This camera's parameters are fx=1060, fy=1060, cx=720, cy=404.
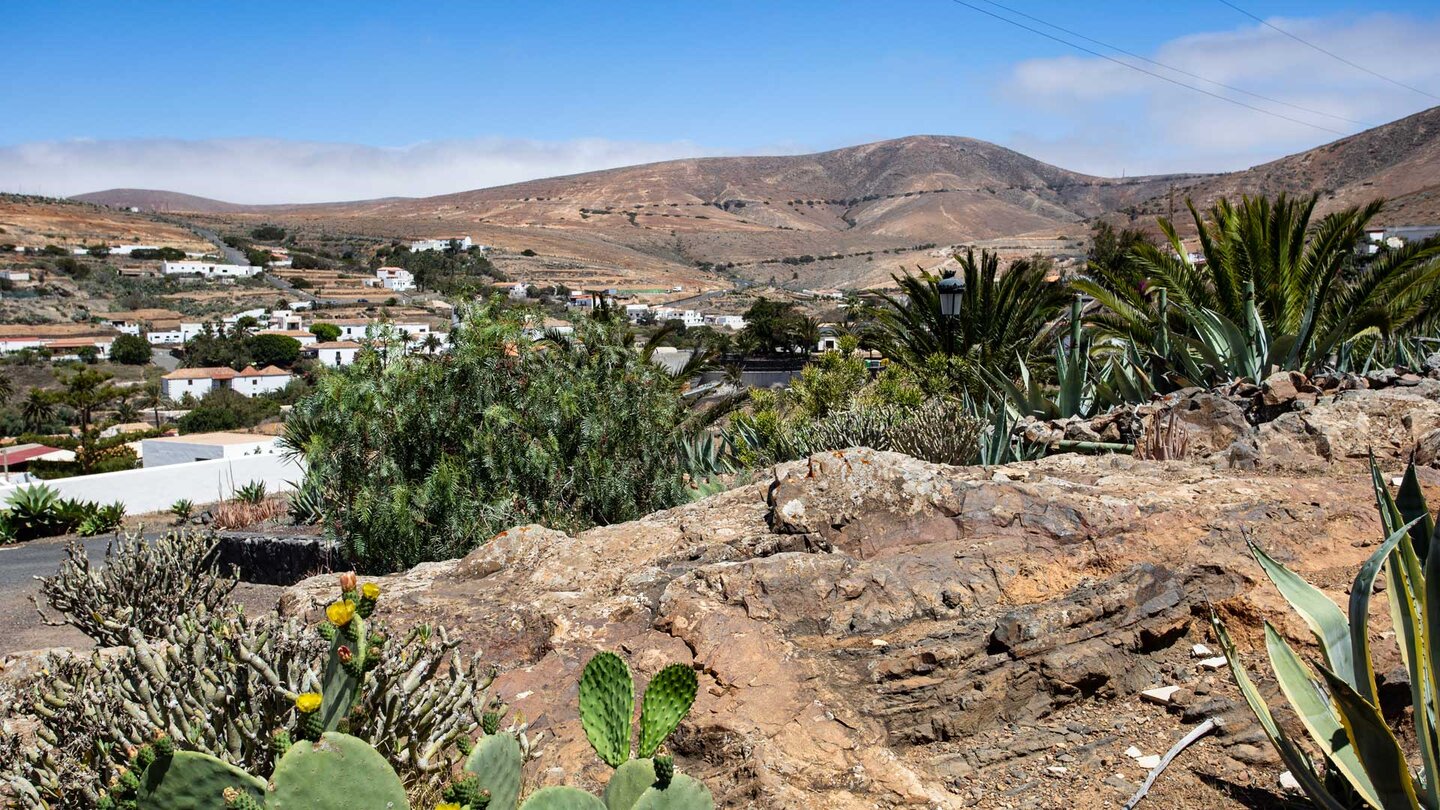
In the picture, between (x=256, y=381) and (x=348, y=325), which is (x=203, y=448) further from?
(x=348, y=325)

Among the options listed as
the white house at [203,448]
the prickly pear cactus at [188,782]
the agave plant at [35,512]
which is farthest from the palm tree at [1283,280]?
the white house at [203,448]

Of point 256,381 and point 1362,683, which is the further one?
point 256,381

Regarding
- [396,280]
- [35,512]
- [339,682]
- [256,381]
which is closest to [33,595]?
[35,512]

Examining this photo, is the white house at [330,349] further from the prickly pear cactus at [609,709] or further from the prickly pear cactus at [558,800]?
the prickly pear cactus at [558,800]

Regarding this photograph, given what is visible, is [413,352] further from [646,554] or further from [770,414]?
[646,554]

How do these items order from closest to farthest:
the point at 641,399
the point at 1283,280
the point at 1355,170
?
the point at 641,399 < the point at 1283,280 < the point at 1355,170

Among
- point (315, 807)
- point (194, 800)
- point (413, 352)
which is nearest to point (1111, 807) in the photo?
point (315, 807)

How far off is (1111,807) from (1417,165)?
7849 centimetres

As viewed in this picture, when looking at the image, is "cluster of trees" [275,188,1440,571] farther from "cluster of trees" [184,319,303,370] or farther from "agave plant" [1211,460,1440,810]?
"cluster of trees" [184,319,303,370]

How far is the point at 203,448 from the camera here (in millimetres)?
21859

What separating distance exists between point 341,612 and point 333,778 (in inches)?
17.4

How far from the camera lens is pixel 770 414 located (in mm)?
10680

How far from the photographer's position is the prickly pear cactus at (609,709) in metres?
2.83

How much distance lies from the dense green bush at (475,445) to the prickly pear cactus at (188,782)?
5592 millimetres
